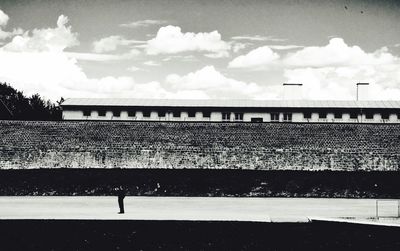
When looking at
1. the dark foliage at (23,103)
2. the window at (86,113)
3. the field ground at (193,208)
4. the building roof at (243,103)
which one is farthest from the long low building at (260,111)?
the dark foliage at (23,103)

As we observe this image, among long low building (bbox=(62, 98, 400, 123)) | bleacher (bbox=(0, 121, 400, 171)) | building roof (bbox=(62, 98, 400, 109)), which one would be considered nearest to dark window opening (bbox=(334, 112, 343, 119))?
long low building (bbox=(62, 98, 400, 123))

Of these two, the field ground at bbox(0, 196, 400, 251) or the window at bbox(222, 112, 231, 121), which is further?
the window at bbox(222, 112, 231, 121)

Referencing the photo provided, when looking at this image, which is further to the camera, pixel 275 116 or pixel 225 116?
pixel 225 116

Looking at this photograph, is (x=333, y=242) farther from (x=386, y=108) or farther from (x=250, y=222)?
(x=386, y=108)

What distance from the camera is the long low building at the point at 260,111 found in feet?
203

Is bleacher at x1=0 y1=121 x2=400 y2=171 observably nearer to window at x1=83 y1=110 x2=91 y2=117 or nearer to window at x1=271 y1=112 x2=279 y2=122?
window at x1=271 y1=112 x2=279 y2=122

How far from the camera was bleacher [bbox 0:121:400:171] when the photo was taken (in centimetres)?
3931

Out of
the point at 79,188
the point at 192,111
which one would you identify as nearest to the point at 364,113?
the point at 192,111

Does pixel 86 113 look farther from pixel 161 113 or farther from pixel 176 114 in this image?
pixel 176 114

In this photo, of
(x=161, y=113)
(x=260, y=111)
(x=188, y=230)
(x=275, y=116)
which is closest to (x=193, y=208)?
(x=188, y=230)

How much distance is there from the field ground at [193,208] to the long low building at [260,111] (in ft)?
84.8

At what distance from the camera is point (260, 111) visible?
62.2m

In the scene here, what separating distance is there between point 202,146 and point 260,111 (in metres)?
22.2

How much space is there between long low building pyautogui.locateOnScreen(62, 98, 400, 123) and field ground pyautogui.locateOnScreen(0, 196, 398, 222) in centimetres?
2585
